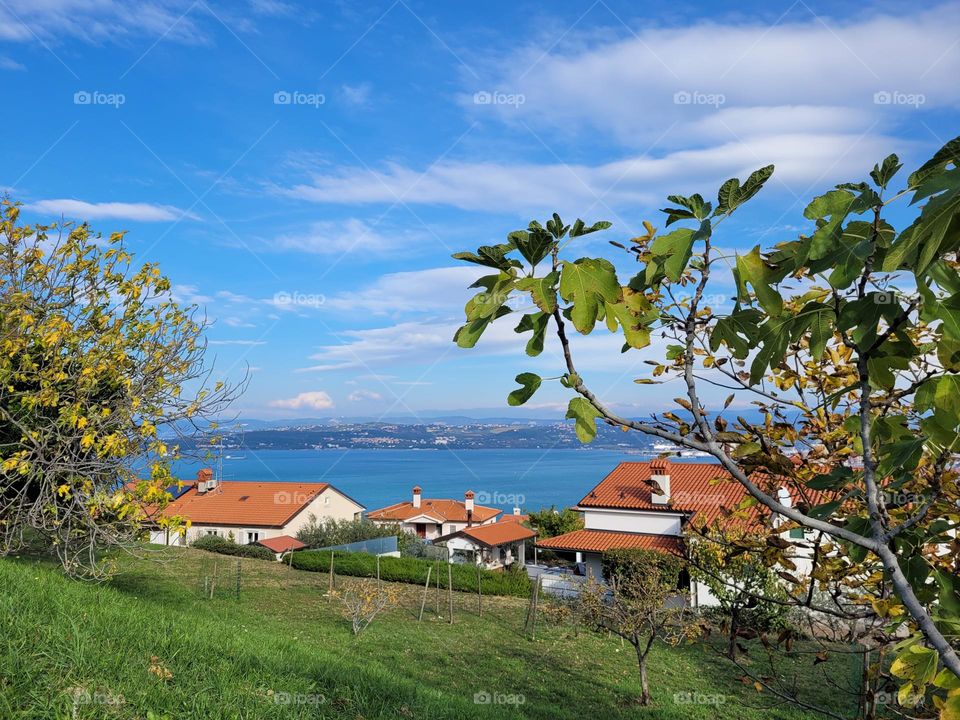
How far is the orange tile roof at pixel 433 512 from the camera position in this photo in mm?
49375

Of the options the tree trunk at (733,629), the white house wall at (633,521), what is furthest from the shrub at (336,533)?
the tree trunk at (733,629)

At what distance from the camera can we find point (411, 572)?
91.8 ft

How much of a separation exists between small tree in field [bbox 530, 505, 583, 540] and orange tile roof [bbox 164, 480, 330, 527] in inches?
668

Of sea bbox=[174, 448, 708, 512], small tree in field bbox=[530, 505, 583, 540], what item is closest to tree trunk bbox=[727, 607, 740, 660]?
small tree in field bbox=[530, 505, 583, 540]

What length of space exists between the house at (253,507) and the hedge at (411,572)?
45.5 ft

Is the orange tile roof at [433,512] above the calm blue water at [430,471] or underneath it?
underneath

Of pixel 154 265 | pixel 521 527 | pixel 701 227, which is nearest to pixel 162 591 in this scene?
pixel 154 265

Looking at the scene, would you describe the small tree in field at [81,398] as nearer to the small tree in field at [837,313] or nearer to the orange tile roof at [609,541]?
the small tree in field at [837,313]

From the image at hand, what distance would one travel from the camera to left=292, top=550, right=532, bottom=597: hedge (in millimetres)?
26500

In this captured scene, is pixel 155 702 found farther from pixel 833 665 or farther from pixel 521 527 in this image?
pixel 521 527

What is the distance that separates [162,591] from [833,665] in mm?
15981

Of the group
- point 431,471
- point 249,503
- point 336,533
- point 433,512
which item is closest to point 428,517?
point 433,512

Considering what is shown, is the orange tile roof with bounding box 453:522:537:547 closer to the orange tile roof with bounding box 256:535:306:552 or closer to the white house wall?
the white house wall

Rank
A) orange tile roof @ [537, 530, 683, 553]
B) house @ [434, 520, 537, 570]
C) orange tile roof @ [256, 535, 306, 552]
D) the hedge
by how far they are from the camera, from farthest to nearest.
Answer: house @ [434, 520, 537, 570]
orange tile roof @ [256, 535, 306, 552]
the hedge
orange tile roof @ [537, 530, 683, 553]
